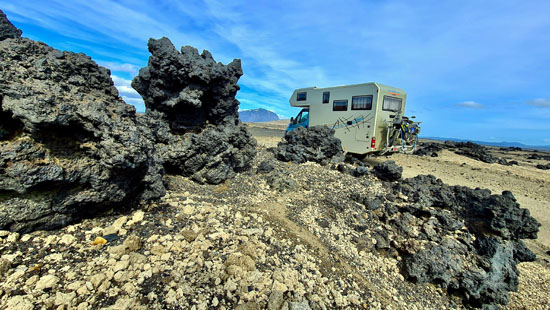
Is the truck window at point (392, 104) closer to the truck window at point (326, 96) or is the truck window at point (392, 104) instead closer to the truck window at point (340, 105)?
the truck window at point (340, 105)

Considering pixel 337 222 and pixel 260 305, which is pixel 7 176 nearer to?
pixel 260 305

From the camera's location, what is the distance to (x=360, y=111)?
44.8ft

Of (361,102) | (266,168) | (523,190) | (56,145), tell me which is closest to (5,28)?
(56,145)

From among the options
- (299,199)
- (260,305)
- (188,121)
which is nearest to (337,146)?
(299,199)

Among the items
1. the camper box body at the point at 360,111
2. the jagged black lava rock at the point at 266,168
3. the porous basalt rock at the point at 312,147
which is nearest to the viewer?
the jagged black lava rock at the point at 266,168

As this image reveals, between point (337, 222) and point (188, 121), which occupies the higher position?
point (188, 121)

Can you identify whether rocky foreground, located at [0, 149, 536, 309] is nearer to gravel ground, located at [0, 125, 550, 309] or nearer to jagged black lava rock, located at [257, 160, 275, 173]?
gravel ground, located at [0, 125, 550, 309]

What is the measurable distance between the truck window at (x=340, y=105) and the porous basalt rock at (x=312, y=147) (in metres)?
2.78

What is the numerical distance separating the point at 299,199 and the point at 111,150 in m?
4.96

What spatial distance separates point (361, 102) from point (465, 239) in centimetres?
927

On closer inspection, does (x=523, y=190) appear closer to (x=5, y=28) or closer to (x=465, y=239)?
(x=465, y=239)

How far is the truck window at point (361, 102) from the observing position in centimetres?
1317

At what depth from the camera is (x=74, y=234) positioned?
321 centimetres

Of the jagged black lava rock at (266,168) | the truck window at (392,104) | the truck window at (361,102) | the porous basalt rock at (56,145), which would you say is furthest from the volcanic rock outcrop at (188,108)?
the truck window at (392,104)
